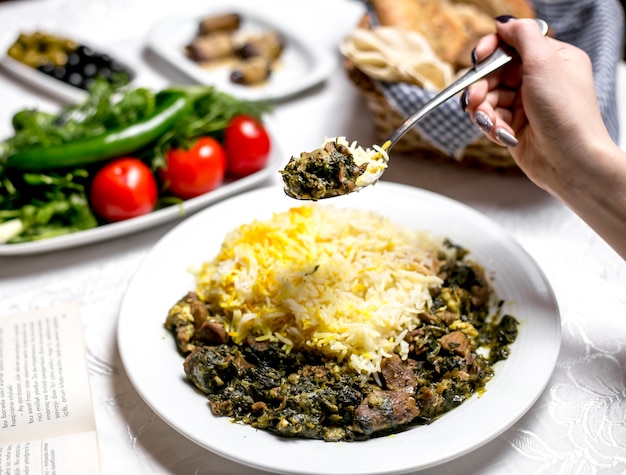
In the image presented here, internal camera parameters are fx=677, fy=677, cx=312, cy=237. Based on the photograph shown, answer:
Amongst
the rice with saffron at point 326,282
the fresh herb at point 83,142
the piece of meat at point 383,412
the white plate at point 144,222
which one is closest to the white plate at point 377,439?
the piece of meat at point 383,412

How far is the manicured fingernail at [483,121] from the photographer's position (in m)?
2.45

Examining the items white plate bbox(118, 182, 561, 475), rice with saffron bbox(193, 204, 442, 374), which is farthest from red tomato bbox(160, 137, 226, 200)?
rice with saffron bbox(193, 204, 442, 374)

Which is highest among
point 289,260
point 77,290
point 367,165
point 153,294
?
point 367,165

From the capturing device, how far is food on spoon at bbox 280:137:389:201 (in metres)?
2.15

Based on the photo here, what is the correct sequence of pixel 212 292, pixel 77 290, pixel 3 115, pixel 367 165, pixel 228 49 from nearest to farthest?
pixel 367 165
pixel 212 292
pixel 77 290
pixel 3 115
pixel 228 49

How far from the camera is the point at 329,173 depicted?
2.16 m

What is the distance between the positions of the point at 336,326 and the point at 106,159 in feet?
4.89

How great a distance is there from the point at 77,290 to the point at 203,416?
997mm

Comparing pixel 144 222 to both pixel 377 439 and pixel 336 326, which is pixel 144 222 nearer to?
pixel 336 326

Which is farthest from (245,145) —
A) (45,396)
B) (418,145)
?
(45,396)

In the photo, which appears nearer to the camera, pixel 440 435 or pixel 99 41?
pixel 440 435

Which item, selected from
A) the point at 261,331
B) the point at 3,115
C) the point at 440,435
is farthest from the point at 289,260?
the point at 3,115

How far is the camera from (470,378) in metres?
2.03

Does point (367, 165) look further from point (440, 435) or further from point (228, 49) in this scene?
point (228, 49)
